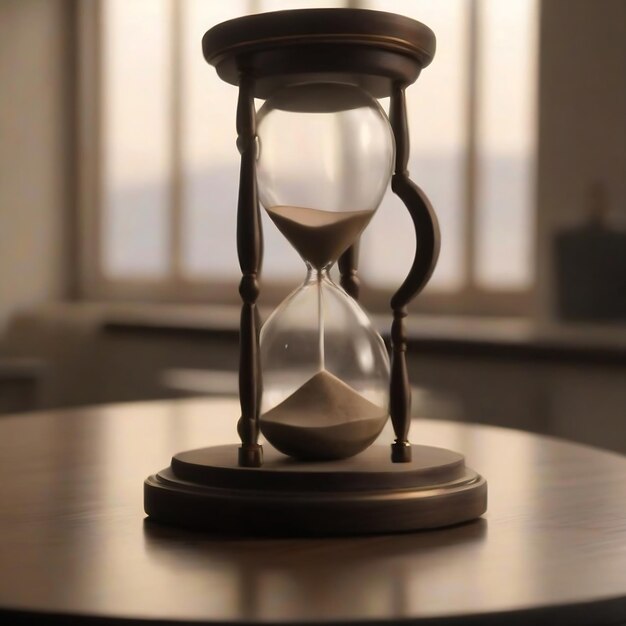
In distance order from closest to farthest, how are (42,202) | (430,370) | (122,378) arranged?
(430,370)
(122,378)
(42,202)

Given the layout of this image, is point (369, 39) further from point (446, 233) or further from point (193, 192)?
point (193, 192)

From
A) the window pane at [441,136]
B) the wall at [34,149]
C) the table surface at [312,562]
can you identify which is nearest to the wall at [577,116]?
the window pane at [441,136]

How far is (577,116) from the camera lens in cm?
316

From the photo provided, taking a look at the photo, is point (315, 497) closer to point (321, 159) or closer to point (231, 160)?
point (321, 159)

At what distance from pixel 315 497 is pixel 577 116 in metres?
2.53

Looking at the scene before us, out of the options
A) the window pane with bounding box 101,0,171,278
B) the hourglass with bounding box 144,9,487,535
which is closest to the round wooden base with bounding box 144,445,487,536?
the hourglass with bounding box 144,9,487,535

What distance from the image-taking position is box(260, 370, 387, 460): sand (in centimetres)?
89

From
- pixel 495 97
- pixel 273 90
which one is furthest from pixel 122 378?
pixel 273 90

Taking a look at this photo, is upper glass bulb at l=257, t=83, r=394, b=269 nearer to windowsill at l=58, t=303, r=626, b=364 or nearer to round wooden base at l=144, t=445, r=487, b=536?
round wooden base at l=144, t=445, r=487, b=536

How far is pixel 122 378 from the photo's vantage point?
4.36 meters

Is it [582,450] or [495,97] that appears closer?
[582,450]

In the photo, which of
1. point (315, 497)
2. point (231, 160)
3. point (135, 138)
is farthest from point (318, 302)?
point (135, 138)

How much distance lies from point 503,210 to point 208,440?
2.47m

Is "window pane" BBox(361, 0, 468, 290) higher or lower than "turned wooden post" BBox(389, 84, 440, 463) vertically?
higher
